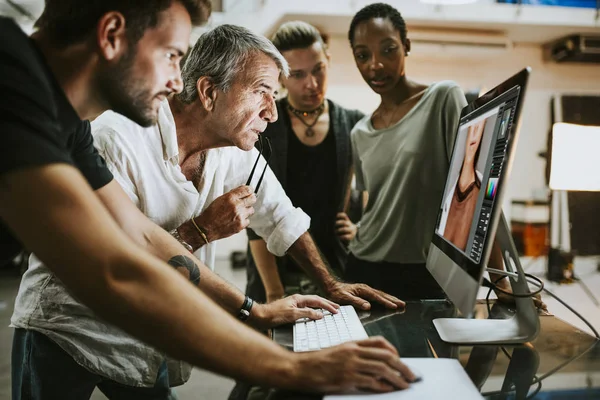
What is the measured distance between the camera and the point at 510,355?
889 millimetres

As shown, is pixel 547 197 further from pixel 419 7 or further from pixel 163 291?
pixel 163 291

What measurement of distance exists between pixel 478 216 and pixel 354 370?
0.35 metres

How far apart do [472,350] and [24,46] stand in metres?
0.86

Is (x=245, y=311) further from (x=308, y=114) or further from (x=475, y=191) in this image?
(x=308, y=114)

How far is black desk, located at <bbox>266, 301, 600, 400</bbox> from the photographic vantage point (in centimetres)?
75

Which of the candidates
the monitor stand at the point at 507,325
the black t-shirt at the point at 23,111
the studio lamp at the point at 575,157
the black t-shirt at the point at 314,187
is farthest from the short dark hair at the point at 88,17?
the studio lamp at the point at 575,157

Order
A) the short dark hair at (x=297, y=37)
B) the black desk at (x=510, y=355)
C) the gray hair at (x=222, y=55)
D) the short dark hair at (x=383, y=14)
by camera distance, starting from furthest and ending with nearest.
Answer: the short dark hair at (x=297, y=37)
the short dark hair at (x=383, y=14)
the gray hair at (x=222, y=55)
the black desk at (x=510, y=355)

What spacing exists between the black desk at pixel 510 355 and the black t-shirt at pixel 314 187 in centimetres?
82

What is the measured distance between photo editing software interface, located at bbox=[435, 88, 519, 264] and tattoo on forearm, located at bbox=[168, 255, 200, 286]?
1.80 ft

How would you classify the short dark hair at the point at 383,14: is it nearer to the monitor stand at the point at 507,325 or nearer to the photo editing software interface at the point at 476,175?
the photo editing software interface at the point at 476,175

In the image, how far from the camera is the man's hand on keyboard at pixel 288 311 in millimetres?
1063

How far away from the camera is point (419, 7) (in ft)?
15.8

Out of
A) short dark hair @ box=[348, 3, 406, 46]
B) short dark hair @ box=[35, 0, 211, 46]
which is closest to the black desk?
short dark hair @ box=[35, 0, 211, 46]

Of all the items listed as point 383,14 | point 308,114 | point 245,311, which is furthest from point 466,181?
point 308,114
